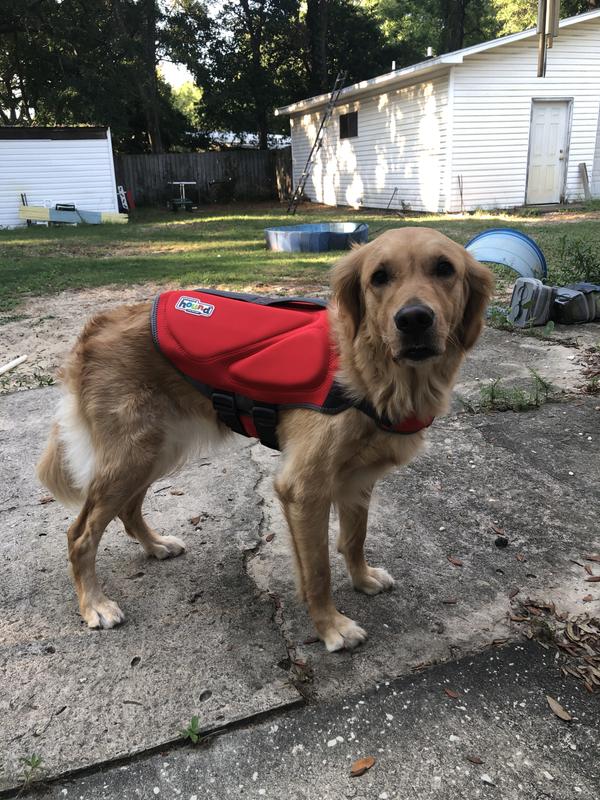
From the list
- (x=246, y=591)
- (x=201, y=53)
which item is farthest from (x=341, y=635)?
(x=201, y=53)

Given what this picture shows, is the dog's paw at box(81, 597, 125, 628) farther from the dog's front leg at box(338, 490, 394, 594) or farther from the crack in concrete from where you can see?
the dog's front leg at box(338, 490, 394, 594)

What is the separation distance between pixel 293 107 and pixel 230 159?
12.9 ft

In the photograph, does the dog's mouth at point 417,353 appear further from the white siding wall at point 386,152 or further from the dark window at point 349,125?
the dark window at point 349,125

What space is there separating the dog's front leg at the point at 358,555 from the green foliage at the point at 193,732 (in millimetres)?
929

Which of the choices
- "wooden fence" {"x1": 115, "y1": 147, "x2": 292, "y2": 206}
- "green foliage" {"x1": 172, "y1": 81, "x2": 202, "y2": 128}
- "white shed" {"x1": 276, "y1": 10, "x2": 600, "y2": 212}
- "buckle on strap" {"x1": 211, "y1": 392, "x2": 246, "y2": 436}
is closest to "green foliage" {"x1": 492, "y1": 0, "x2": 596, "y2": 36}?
"white shed" {"x1": 276, "y1": 10, "x2": 600, "y2": 212}

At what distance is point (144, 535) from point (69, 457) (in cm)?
53

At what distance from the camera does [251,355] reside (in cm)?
230

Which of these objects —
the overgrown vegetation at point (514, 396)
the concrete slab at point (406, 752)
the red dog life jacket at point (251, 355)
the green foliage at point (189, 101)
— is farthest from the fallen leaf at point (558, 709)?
the green foliage at point (189, 101)

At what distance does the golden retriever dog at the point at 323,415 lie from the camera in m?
2.06

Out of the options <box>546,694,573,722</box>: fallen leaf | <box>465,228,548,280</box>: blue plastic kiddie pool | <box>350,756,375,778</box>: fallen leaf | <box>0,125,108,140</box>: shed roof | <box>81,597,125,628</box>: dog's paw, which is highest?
<box>0,125,108,140</box>: shed roof

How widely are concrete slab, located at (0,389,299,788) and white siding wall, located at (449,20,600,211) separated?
15.5m

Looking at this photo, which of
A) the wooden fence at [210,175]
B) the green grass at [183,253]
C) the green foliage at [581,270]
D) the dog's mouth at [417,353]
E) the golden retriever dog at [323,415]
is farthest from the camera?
the wooden fence at [210,175]

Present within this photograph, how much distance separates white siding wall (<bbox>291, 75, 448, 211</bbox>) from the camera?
1658cm

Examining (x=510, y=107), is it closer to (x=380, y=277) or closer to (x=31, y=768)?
(x=380, y=277)
